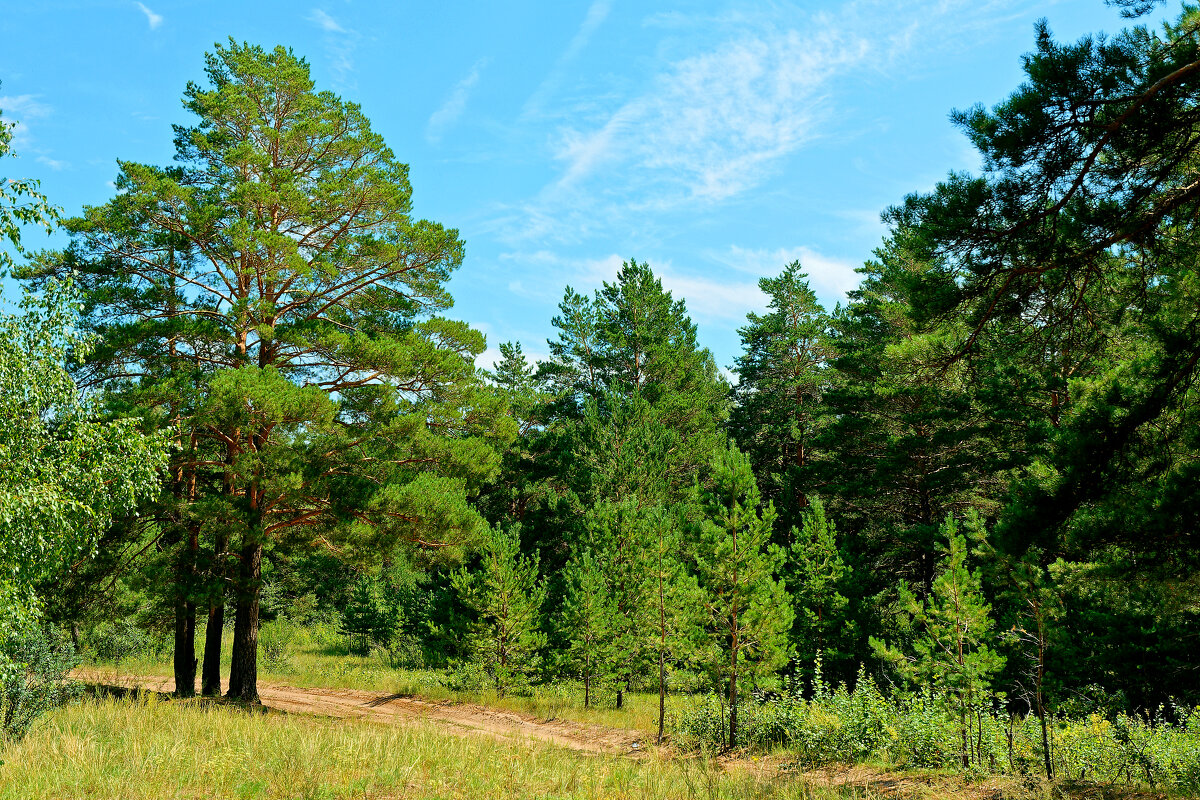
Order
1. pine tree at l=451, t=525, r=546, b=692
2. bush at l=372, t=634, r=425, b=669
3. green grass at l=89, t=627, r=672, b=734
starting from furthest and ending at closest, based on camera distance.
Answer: bush at l=372, t=634, r=425, b=669
pine tree at l=451, t=525, r=546, b=692
green grass at l=89, t=627, r=672, b=734

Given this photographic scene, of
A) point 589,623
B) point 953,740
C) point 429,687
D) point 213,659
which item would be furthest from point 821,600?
point 213,659

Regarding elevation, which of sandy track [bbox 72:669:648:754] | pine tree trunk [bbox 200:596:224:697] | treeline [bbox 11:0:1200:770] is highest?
treeline [bbox 11:0:1200:770]

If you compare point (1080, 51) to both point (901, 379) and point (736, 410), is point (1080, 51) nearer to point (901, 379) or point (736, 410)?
point (901, 379)

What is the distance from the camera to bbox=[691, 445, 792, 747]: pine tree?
43.8ft

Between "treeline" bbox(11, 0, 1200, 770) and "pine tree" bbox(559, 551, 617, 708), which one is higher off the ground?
"treeline" bbox(11, 0, 1200, 770)

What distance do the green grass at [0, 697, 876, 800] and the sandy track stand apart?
152 inches

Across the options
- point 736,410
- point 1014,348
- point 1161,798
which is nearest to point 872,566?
point 736,410

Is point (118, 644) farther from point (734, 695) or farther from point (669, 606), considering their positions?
point (734, 695)

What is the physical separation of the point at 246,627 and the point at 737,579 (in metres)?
10.7

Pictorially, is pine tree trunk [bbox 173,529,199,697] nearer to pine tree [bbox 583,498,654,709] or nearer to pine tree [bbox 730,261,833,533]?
pine tree [bbox 583,498,654,709]

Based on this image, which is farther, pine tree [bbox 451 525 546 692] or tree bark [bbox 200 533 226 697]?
pine tree [bbox 451 525 546 692]

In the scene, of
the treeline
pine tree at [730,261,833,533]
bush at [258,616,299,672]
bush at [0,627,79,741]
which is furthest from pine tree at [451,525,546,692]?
pine tree at [730,261,833,533]

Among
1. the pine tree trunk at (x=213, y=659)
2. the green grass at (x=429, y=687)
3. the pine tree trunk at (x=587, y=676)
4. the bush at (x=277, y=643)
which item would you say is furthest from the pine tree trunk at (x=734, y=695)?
the bush at (x=277, y=643)

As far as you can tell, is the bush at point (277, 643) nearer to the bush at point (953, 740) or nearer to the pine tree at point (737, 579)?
the pine tree at point (737, 579)
